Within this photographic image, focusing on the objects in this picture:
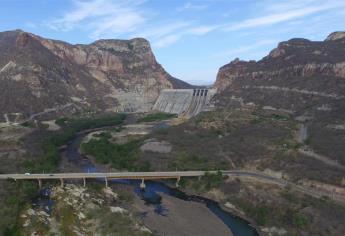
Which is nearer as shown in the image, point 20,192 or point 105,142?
point 20,192

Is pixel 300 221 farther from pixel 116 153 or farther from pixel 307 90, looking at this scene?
pixel 307 90

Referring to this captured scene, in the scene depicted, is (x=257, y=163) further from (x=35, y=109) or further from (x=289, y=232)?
(x=35, y=109)

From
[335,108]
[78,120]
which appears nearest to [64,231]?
[335,108]

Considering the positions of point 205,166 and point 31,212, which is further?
point 205,166

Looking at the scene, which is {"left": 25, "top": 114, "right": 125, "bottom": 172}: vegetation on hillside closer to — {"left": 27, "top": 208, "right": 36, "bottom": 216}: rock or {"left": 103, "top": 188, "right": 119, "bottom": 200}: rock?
{"left": 103, "top": 188, "right": 119, "bottom": 200}: rock

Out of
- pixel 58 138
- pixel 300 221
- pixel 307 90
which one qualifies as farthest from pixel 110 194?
pixel 307 90

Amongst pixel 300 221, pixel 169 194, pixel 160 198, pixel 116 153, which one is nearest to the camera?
pixel 300 221

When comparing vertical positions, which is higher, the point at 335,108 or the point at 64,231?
the point at 335,108

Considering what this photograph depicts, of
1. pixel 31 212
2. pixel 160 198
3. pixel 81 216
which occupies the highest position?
pixel 31 212
